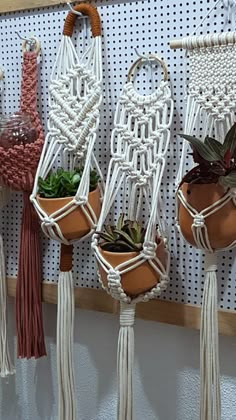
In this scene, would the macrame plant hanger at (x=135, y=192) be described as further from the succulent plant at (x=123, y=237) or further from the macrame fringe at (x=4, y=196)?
the macrame fringe at (x=4, y=196)

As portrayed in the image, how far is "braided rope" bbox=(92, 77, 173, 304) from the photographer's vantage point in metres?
0.94

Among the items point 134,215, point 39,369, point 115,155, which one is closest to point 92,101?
point 115,155

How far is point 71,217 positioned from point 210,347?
0.31m

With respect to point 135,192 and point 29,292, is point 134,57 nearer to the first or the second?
point 135,192

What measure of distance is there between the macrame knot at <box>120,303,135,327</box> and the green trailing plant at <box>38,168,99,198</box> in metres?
0.21

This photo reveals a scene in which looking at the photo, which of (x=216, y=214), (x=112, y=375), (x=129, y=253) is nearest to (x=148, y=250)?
(x=129, y=253)

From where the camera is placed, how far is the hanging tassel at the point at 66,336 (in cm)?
108

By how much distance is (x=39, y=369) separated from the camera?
49.9 inches

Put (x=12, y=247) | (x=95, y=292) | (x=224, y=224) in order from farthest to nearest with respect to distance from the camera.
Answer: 1. (x=12, y=247)
2. (x=95, y=292)
3. (x=224, y=224)

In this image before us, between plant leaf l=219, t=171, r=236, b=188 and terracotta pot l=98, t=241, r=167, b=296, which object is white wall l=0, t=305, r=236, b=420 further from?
plant leaf l=219, t=171, r=236, b=188

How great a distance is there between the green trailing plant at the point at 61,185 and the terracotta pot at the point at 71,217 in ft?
0.05

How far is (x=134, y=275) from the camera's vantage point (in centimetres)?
93

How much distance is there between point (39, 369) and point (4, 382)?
12 centimetres

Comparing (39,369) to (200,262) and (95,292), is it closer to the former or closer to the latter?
(95,292)
